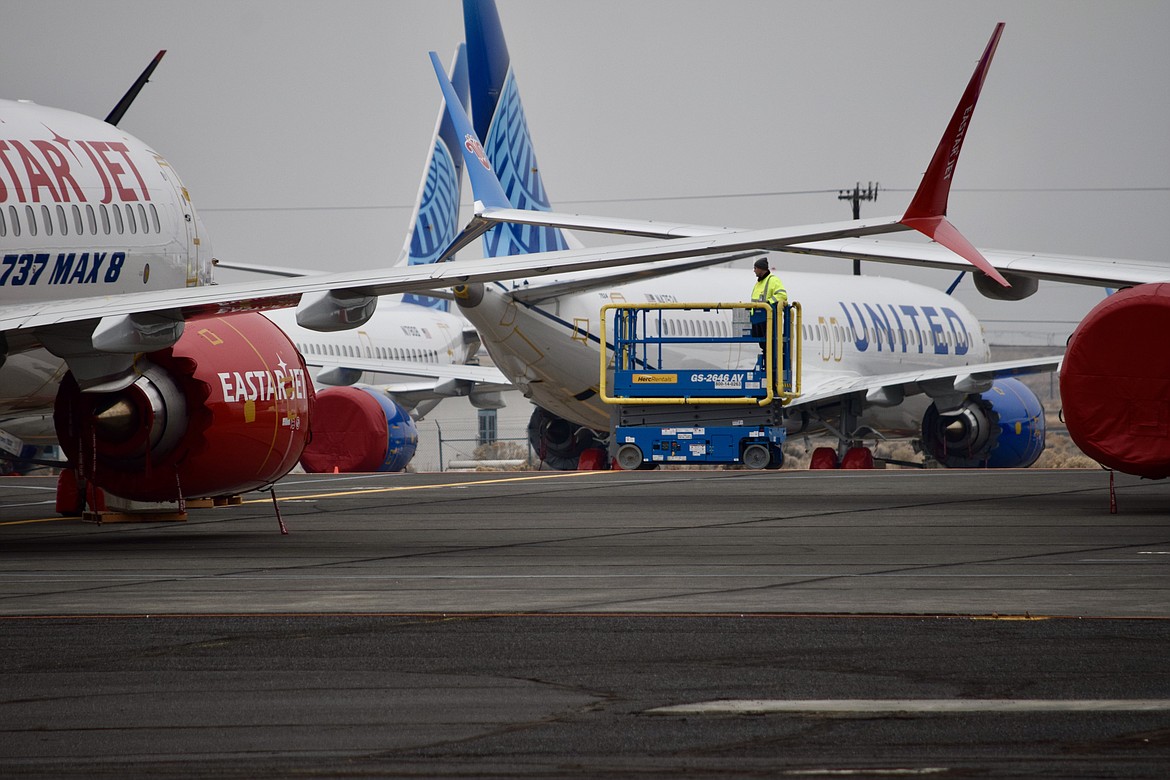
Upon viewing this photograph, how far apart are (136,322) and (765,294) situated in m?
14.8

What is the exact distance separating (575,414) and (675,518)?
48.6ft

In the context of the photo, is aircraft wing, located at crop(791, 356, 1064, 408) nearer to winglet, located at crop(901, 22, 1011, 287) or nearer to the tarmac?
the tarmac

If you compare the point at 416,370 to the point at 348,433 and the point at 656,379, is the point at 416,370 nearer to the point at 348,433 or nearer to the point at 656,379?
the point at 348,433

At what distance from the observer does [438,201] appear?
4634cm

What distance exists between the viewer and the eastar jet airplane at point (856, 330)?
1398 cm

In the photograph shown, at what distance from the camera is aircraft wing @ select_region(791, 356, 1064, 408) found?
28406 millimetres

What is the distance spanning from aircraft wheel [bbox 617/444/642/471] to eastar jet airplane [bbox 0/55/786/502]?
10919 mm

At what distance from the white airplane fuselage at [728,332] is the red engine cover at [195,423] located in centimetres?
1197

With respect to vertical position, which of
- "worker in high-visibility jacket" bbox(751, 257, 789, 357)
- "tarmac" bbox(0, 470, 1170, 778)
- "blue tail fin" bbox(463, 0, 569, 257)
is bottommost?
"tarmac" bbox(0, 470, 1170, 778)

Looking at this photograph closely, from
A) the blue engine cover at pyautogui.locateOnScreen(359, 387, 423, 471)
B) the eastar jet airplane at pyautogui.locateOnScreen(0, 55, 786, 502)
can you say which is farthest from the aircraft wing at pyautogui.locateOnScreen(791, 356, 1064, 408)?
the eastar jet airplane at pyautogui.locateOnScreen(0, 55, 786, 502)

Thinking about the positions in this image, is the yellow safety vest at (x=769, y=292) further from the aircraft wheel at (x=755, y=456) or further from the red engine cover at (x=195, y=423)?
the red engine cover at (x=195, y=423)

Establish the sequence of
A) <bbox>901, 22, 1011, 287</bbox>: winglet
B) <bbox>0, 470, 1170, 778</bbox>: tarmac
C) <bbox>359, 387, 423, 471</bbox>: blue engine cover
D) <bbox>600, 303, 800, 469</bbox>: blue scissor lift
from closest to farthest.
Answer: <bbox>0, 470, 1170, 778</bbox>: tarmac → <bbox>901, 22, 1011, 287</bbox>: winglet → <bbox>600, 303, 800, 469</bbox>: blue scissor lift → <bbox>359, 387, 423, 471</bbox>: blue engine cover

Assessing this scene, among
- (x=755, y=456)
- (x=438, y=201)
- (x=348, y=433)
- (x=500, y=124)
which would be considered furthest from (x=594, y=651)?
(x=438, y=201)

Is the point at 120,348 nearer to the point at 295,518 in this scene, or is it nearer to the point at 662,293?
the point at 295,518
